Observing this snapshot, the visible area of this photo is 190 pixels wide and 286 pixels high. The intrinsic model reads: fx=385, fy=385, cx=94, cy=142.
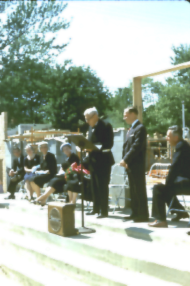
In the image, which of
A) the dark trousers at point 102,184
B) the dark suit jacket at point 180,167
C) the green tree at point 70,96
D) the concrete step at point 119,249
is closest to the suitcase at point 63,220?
the concrete step at point 119,249

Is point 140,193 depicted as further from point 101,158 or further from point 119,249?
point 119,249

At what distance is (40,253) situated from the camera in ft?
16.4

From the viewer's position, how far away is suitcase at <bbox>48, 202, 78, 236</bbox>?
5273 millimetres

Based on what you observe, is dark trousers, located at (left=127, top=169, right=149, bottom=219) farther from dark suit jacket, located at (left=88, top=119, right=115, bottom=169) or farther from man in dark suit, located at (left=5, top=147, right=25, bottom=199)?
man in dark suit, located at (left=5, top=147, right=25, bottom=199)

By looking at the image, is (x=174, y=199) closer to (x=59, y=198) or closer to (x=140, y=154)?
(x=140, y=154)

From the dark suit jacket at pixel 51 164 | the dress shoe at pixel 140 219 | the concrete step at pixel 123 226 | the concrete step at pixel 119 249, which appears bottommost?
the concrete step at pixel 119 249

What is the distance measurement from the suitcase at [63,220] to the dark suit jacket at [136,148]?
1057mm

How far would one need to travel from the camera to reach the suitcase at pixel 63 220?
5.27 m

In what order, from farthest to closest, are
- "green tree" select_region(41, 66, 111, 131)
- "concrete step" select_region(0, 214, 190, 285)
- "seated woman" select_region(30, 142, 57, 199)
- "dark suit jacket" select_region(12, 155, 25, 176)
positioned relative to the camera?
"green tree" select_region(41, 66, 111, 131)
"dark suit jacket" select_region(12, 155, 25, 176)
"seated woman" select_region(30, 142, 57, 199)
"concrete step" select_region(0, 214, 190, 285)

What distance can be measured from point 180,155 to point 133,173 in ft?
2.74

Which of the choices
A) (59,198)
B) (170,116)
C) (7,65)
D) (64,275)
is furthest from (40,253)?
(170,116)

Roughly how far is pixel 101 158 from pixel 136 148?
2.26ft

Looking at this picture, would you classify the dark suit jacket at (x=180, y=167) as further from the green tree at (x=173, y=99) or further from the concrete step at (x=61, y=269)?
the green tree at (x=173, y=99)

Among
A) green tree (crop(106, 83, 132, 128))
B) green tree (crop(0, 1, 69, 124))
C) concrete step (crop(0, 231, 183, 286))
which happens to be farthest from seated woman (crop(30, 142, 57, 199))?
green tree (crop(106, 83, 132, 128))
